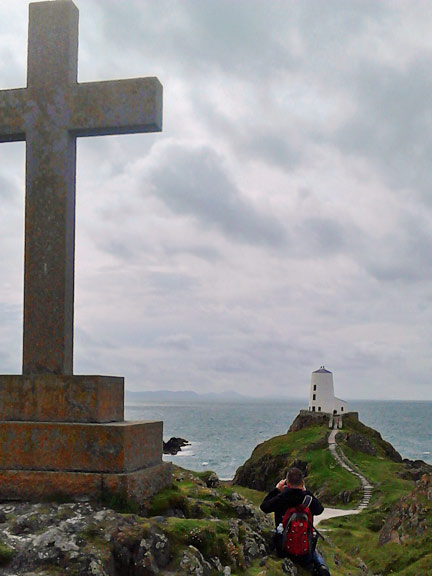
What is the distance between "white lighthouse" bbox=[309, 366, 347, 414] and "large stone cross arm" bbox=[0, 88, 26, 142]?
208 feet

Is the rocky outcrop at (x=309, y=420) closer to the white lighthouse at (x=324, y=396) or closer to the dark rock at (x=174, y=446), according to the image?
the white lighthouse at (x=324, y=396)

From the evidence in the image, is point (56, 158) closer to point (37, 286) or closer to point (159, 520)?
point (37, 286)

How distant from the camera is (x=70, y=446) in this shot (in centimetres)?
749

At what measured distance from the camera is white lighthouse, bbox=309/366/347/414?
230 ft

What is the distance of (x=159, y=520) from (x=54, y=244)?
11.9ft

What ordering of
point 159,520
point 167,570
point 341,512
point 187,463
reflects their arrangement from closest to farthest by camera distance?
point 167,570, point 159,520, point 341,512, point 187,463

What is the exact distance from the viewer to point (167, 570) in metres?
6.35

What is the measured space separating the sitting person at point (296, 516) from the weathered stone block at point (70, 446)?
165 cm

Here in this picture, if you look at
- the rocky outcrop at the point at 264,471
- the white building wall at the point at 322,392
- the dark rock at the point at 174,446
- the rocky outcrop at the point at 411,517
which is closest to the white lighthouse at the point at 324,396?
the white building wall at the point at 322,392

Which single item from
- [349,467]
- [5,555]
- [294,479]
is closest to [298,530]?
[294,479]

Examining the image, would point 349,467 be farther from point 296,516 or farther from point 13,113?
point 13,113

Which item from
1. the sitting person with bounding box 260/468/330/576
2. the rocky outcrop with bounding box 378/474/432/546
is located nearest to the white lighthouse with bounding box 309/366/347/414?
the rocky outcrop with bounding box 378/474/432/546

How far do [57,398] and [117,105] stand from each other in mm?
3719

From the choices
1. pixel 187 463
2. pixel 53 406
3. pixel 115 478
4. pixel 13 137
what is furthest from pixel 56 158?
pixel 187 463
